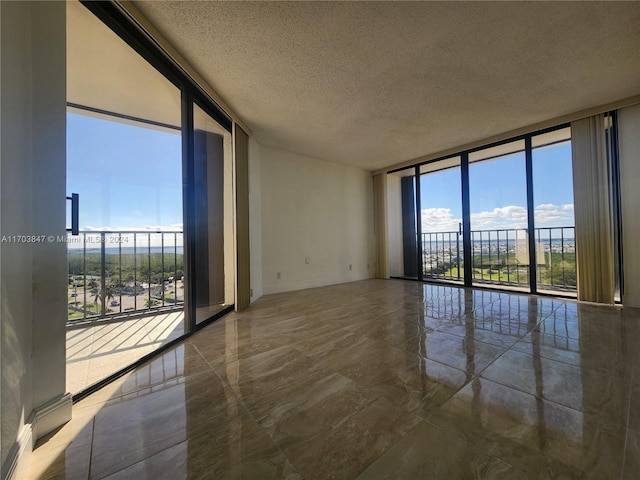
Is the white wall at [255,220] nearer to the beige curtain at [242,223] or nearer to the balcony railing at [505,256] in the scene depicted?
the beige curtain at [242,223]

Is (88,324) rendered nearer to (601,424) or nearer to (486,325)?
(601,424)

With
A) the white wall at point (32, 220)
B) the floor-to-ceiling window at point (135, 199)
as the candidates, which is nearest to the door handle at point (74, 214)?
the floor-to-ceiling window at point (135, 199)

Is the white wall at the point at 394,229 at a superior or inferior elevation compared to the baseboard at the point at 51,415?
superior

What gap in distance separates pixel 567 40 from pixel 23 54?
340cm

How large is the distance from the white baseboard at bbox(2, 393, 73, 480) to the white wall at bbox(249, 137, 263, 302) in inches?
92.3

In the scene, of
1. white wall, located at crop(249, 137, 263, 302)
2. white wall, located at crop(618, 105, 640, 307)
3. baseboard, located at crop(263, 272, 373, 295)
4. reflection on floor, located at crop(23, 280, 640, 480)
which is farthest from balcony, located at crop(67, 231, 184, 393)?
white wall, located at crop(618, 105, 640, 307)

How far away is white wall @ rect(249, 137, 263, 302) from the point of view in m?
3.50

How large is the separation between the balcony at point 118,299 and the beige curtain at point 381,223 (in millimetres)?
3859

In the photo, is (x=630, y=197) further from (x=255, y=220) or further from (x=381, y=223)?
(x=255, y=220)

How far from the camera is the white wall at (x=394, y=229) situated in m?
5.24

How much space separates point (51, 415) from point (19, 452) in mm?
221

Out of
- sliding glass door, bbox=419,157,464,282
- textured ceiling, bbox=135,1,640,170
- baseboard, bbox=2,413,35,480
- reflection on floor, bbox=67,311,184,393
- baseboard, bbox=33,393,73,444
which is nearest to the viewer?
baseboard, bbox=2,413,35,480

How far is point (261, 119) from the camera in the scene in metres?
3.07

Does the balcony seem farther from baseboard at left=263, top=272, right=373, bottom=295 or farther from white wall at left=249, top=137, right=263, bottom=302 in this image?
baseboard at left=263, top=272, right=373, bottom=295
